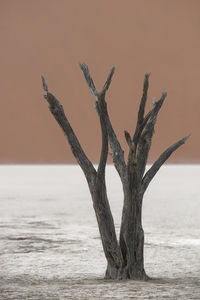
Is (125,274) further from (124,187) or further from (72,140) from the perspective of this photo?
(72,140)

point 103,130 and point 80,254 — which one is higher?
point 103,130

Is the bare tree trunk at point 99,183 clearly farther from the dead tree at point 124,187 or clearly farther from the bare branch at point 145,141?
the bare branch at point 145,141

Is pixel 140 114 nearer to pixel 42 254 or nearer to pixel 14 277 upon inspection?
pixel 14 277

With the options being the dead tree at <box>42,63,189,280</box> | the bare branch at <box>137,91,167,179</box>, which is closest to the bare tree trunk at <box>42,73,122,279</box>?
the dead tree at <box>42,63,189,280</box>

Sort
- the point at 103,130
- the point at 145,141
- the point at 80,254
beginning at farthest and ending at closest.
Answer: the point at 80,254 < the point at 145,141 < the point at 103,130

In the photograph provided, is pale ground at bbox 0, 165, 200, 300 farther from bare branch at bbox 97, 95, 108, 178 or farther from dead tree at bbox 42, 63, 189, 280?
bare branch at bbox 97, 95, 108, 178

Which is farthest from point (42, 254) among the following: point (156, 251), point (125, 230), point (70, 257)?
point (125, 230)

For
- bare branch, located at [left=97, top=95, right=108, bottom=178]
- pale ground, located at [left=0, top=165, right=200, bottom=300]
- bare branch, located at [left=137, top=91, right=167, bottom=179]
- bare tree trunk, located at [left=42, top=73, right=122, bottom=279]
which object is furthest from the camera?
bare branch, located at [left=137, top=91, right=167, bottom=179]

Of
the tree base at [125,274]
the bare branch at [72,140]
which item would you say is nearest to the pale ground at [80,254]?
the tree base at [125,274]

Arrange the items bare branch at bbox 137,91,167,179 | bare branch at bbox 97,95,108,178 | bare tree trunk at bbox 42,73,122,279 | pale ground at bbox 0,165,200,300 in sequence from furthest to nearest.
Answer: bare branch at bbox 137,91,167,179, bare tree trunk at bbox 42,73,122,279, bare branch at bbox 97,95,108,178, pale ground at bbox 0,165,200,300

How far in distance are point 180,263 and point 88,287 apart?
151 centimetres

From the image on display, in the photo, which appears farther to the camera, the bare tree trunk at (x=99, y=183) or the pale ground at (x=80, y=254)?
the bare tree trunk at (x=99, y=183)

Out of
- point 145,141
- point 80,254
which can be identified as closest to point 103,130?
point 145,141

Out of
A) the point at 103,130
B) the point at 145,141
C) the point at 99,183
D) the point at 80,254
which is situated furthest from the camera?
the point at 80,254
